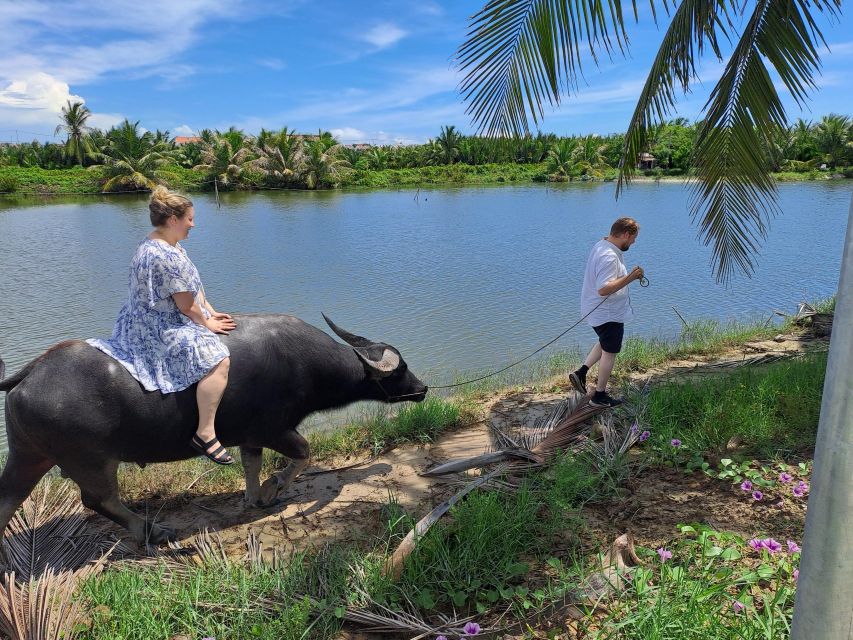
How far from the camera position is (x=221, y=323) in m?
3.20

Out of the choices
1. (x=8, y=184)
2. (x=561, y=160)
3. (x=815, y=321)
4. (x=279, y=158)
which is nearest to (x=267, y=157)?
(x=279, y=158)

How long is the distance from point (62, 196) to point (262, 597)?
4533cm

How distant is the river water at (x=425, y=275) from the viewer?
28.6 feet

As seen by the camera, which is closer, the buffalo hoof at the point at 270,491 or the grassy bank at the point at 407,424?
the buffalo hoof at the point at 270,491

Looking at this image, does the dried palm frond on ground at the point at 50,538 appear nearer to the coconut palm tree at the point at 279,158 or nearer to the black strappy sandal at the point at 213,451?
the black strappy sandal at the point at 213,451

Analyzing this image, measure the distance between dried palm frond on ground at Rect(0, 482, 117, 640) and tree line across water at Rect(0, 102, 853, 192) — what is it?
123 feet

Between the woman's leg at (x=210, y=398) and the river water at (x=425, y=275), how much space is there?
400cm

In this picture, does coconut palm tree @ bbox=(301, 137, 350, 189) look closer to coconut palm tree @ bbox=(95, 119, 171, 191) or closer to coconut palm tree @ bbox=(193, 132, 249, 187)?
coconut palm tree @ bbox=(193, 132, 249, 187)

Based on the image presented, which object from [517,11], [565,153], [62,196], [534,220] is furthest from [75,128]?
[517,11]

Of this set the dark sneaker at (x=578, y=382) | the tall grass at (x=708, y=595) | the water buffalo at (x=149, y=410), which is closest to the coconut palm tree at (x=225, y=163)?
the dark sneaker at (x=578, y=382)

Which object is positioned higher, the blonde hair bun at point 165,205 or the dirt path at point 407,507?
the blonde hair bun at point 165,205

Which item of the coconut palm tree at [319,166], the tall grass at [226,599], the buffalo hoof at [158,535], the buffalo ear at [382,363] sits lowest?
the buffalo hoof at [158,535]

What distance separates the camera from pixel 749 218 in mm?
4680

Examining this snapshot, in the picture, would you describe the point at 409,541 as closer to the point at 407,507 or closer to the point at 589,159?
the point at 407,507
